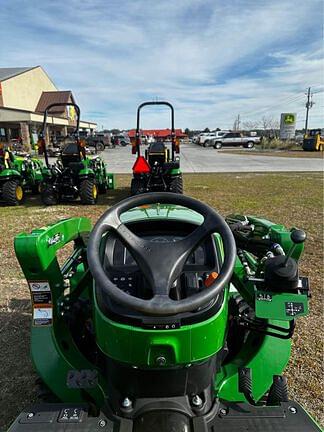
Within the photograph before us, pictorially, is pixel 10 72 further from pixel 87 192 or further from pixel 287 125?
pixel 87 192

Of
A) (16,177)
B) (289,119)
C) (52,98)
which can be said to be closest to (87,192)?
(16,177)

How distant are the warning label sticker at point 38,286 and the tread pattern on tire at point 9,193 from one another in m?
7.57

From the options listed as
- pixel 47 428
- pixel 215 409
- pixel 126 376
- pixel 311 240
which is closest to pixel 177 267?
pixel 126 376

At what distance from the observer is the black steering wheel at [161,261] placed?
133 centimetres

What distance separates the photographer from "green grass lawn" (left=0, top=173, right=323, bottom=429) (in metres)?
2.57

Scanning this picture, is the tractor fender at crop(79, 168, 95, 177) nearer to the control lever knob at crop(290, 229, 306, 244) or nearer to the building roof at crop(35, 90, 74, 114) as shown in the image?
the control lever knob at crop(290, 229, 306, 244)

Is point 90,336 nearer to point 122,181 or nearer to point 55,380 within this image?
point 55,380

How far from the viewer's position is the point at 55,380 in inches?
78.7

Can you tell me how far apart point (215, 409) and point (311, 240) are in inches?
189

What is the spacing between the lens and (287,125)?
→ 48.8 m

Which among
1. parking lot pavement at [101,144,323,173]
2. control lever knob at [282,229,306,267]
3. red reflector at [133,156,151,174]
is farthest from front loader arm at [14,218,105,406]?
parking lot pavement at [101,144,323,173]

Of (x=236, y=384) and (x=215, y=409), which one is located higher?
(x=215, y=409)

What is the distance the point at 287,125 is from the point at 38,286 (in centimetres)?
5144

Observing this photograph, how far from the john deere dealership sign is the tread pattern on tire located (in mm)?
44908
